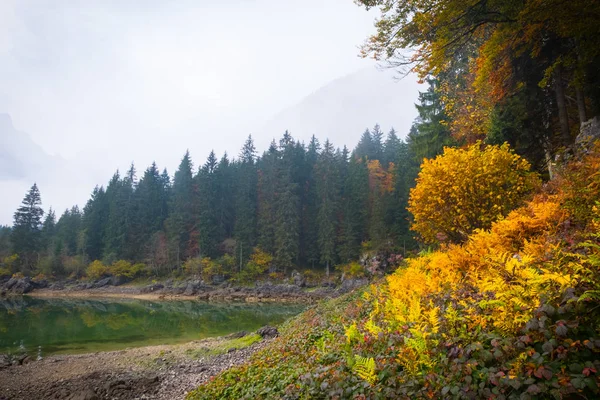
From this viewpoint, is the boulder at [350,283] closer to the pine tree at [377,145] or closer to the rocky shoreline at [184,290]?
the rocky shoreline at [184,290]

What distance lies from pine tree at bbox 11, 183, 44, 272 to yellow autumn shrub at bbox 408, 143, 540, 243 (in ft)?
244

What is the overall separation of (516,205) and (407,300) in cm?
598

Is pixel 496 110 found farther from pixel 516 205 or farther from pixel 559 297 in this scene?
pixel 559 297

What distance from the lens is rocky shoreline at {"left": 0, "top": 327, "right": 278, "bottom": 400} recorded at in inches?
388

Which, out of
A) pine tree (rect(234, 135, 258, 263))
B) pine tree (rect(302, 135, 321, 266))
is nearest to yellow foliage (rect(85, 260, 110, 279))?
pine tree (rect(234, 135, 258, 263))

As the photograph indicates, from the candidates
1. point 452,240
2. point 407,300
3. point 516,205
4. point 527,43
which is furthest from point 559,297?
point 527,43

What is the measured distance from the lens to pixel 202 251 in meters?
53.7

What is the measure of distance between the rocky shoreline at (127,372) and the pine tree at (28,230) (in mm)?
60420

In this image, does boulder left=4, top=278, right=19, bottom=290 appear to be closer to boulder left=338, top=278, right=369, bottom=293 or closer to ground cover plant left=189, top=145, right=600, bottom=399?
boulder left=338, top=278, right=369, bottom=293

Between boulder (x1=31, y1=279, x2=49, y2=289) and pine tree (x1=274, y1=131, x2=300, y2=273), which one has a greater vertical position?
pine tree (x1=274, y1=131, x2=300, y2=273)

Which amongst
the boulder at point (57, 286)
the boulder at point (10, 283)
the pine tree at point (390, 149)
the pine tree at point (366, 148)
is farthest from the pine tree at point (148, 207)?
the pine tree at point (390, 149)

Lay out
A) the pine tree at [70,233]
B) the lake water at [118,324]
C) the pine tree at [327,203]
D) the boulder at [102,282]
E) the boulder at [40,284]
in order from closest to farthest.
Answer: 1. the lake water at [118,324]
2. the pine tree at [327,203]
3. the boulder at [40,284]
4. the boulder at [102,282]
5. the pine tree at [70,233]

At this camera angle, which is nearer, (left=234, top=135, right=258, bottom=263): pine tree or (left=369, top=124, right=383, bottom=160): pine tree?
(left=234, top=135, right=258, bottom=263): pine tree

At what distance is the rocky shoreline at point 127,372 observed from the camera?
985 centimetres
